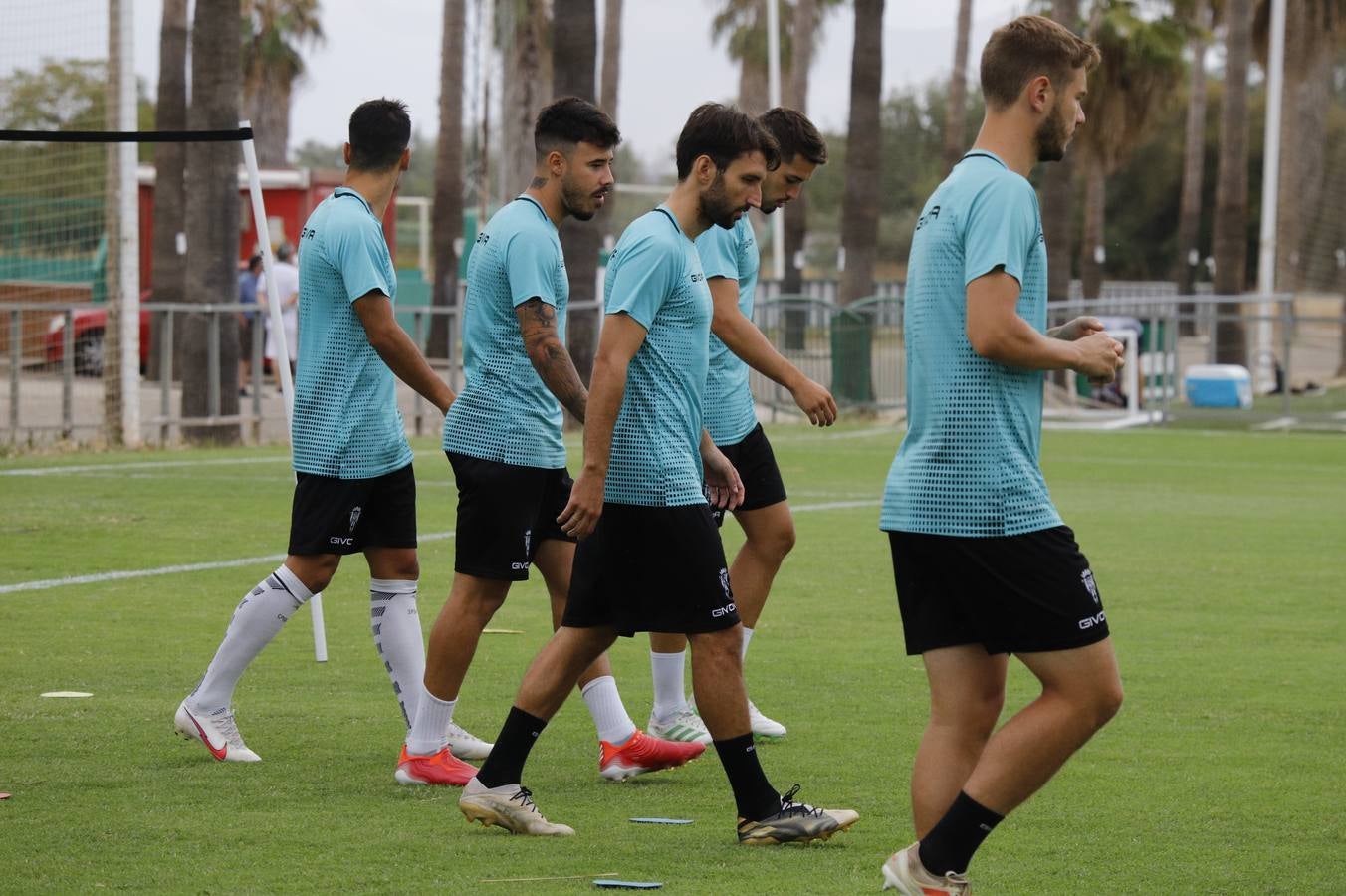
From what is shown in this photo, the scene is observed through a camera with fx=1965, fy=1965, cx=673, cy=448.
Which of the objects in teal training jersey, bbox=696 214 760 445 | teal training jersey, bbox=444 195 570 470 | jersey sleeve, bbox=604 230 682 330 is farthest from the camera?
teal training jersey, bbox=696 214 760 445

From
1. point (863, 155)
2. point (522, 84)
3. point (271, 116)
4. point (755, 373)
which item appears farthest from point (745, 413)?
point (271, 116)

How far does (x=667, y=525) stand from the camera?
18.8 ft

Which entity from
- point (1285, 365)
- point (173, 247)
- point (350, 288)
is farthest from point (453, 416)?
point (173, 247)

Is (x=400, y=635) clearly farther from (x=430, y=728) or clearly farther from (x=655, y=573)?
(x=655, y=573)

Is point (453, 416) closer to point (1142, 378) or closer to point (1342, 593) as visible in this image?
point (1342, 593)

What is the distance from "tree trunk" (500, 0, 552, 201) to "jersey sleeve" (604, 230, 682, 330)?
3819cm

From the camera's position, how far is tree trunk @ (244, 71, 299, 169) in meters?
52.6

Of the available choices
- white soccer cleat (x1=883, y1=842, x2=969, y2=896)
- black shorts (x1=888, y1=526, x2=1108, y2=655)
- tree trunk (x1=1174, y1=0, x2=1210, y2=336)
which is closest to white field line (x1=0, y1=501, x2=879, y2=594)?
white soccer cleat (x1=883, y1=842, x2=969, y2=896)

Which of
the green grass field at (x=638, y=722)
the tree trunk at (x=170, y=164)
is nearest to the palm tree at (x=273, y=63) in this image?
the tree trunk at (x=170, y=164)

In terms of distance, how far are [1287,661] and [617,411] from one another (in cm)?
455

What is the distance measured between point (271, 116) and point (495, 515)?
49.5m

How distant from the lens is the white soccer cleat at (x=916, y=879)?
473 centimetres

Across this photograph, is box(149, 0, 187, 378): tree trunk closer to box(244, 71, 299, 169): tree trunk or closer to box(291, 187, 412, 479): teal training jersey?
box(244, 71, 299, 169): tree trunk

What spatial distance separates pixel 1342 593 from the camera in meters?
11.2
